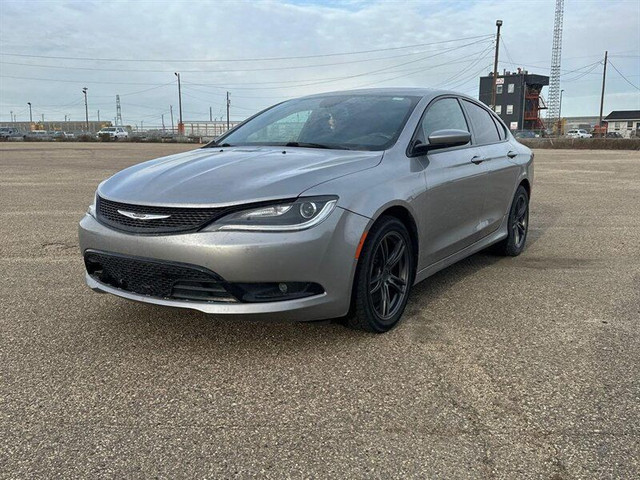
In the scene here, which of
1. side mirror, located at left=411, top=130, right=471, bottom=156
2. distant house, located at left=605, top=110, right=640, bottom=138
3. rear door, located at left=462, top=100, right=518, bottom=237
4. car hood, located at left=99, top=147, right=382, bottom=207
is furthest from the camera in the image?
distant house, located at left=605, top=110, right=640, bottom=138

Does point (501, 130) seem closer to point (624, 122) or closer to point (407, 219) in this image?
point (407, 219)

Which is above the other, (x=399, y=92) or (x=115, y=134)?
(x=399, y=92)

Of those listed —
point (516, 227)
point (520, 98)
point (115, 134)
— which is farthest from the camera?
point (520, 98)

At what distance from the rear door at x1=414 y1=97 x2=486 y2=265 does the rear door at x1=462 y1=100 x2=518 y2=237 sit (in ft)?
0.52

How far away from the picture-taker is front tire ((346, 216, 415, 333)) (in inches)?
132

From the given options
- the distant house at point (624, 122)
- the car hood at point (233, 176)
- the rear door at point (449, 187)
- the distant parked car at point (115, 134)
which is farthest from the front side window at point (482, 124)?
the distant house at point (624, 122)

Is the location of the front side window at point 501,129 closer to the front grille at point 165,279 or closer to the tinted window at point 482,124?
the tinted window at point 482,124

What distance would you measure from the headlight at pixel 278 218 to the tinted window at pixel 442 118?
1.38 m

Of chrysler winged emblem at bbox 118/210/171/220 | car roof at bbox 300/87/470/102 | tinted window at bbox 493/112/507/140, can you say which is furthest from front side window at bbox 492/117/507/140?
chrysler winged emblem at bbox 118/210/171/220

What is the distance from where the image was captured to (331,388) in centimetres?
289

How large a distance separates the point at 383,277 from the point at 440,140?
3.40 feet

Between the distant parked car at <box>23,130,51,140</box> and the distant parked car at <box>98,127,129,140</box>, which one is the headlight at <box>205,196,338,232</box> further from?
the distant parked car at <box>23,130,51,140</box>

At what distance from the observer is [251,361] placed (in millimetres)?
3201

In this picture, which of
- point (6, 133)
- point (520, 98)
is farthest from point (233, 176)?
point (520, 98)
